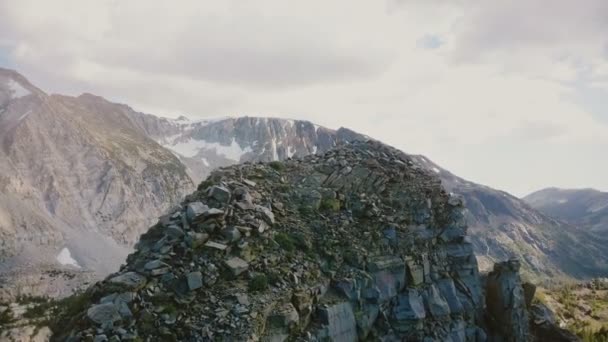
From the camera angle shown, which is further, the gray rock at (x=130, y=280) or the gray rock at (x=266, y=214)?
the gray rock at (x=266, y=214)

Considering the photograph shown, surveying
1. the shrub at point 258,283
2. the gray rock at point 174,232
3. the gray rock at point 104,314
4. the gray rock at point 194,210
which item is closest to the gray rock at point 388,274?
the shrub at point 258,283

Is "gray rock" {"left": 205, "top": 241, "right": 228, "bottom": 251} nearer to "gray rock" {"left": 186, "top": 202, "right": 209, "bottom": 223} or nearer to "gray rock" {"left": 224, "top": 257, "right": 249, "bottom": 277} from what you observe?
"gray rock" {"left": 224, "top": 257, "right": 249, "bottom": 277}

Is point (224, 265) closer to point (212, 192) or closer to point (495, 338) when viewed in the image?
point (212, 192)

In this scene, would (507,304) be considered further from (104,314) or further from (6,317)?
(6,317)

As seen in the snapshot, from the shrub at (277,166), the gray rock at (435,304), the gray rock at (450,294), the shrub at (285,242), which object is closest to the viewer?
the shrub at (285,242)

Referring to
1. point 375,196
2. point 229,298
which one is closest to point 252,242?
point 229,298

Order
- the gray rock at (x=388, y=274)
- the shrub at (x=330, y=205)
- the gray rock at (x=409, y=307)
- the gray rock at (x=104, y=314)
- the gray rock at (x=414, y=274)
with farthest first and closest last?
the shrub at (x=330, y=205)
the gray rock at (x=414, y=274)
the gray rock at (x=388, y=274)
the gray rock at (x=409, y=307)
the gray rock at (x=104, y=314)

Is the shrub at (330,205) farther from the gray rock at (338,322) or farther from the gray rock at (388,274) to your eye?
the gray rock at (338,322)
